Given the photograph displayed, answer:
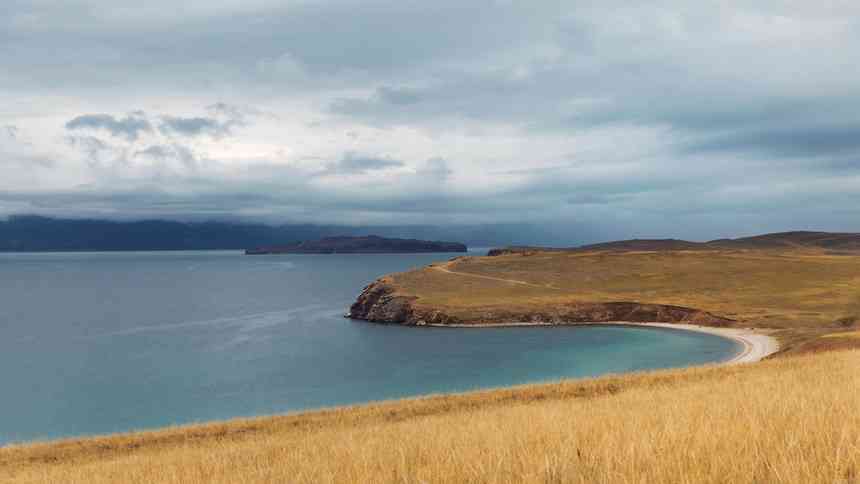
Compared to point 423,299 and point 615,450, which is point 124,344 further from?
point 615,450

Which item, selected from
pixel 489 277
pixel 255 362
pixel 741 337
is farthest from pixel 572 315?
pixel 255 362

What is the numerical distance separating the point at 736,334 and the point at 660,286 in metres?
32.8

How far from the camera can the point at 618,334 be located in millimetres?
87688

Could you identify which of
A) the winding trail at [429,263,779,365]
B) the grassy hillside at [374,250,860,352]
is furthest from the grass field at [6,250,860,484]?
the winding trail at [429,263,779,365]

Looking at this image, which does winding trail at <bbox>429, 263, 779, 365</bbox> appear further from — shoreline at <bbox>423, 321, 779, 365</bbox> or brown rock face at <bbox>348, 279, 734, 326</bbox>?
brown rock face at <bbox>348, 279, 734, 326</bbox>

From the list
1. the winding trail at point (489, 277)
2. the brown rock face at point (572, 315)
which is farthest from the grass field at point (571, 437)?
the winding trail at point (489, 277)

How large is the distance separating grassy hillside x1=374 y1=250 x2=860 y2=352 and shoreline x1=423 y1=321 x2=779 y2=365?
6.21 ft

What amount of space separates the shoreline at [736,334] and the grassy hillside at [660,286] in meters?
1.89

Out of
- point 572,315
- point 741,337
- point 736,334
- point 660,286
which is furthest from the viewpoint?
point 660,286

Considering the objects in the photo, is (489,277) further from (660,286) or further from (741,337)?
(741,337)

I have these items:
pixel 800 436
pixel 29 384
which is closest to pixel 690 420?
pixel 800 436

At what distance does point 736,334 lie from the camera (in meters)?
79.5

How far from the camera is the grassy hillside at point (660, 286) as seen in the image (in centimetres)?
8750

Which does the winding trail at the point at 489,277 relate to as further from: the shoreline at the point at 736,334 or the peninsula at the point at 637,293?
the shoreline at the point at 736,334
